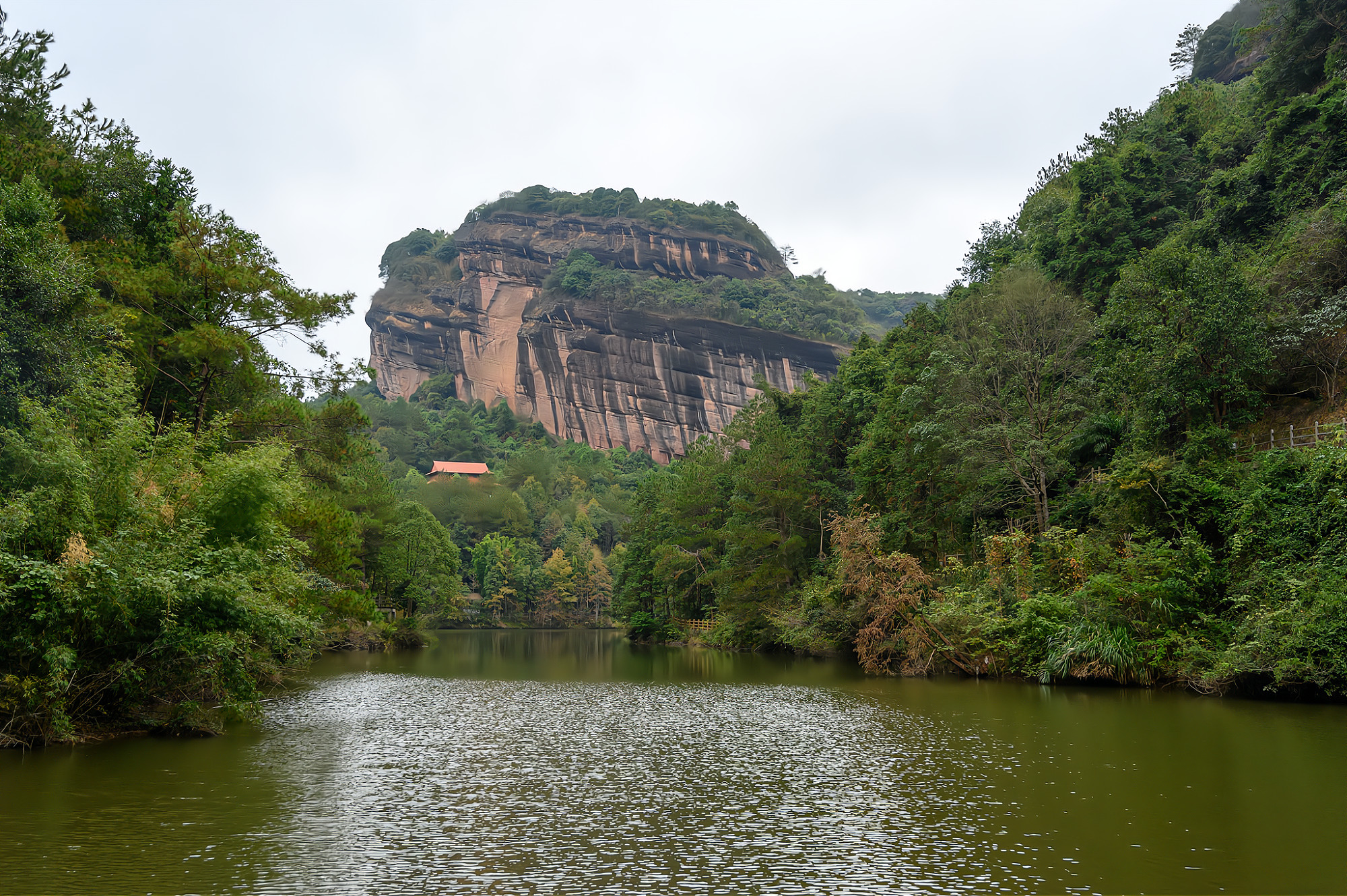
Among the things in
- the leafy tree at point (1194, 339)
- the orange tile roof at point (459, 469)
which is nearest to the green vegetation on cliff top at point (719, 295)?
the orange tile roof at point (459, 469)

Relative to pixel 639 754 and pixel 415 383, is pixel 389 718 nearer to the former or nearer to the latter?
pixel 639 754

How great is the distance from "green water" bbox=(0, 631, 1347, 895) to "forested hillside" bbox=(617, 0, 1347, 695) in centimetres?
342

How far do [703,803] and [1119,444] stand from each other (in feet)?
75.7

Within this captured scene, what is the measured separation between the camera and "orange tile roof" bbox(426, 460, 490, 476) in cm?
10369

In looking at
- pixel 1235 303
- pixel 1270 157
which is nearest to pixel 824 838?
pixel 1235 303

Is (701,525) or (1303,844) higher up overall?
(701,525)

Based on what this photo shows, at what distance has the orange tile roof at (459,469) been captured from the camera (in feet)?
340

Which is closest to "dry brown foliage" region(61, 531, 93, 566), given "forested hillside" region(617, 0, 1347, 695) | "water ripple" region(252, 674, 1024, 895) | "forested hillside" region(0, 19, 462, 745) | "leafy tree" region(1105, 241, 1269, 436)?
"forested hillside" region(0, 19, 462, 745)

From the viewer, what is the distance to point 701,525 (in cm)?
4884

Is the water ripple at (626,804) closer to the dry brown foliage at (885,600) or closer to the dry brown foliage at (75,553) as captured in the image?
the dry brown foliage at (75,553)

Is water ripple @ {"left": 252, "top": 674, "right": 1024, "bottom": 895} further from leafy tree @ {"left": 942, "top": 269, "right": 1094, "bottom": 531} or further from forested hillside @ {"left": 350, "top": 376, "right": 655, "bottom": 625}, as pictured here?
forested hillside @ {"left": 350, "top": 376, "right": 655, "bottom": 625}

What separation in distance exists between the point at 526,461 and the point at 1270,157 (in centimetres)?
8138

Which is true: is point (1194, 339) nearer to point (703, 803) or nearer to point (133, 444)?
point (703, 803)

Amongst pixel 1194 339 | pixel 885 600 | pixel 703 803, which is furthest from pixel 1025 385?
pixel 703 803
